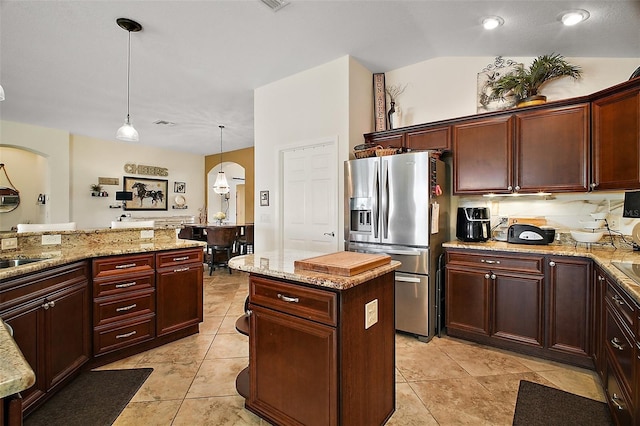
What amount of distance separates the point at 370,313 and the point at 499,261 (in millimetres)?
1715

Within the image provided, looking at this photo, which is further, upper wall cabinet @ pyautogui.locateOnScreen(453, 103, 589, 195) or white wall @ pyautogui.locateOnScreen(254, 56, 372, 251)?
white wall @ pyautogui.locateOnScreen(254, 56, 372, 251)

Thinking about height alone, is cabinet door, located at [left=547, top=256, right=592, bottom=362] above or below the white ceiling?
below

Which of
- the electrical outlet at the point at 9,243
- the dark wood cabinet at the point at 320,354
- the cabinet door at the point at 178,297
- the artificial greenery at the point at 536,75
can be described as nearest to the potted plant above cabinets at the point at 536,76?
the artificial greenery at the point at 536,75

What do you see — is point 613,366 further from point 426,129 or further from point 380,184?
point 426,129

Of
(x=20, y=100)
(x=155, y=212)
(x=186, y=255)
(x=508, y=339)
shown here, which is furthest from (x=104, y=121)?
(x=508, y=339)

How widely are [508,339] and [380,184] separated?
1.76m

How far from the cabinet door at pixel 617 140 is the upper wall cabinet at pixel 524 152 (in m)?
0.08

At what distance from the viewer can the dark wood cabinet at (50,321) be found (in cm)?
183

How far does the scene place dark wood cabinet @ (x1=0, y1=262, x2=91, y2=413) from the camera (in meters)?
1.83

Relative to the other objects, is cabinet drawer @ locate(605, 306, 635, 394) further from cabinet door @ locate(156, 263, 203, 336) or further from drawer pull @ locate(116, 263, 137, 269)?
drawer pull @ locate(116, 263, 137, 269)

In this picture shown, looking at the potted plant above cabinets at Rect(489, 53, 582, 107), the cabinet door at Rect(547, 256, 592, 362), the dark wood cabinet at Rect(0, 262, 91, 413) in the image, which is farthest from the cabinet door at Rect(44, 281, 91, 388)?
the potted plant above cabinets at Rect(489, 53, 582, 107)

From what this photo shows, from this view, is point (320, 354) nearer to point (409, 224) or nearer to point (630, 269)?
point (409, 224)

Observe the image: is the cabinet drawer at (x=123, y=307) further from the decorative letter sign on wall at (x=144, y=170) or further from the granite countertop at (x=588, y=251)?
the decorative letter sign on wall at (x=144, y=170)

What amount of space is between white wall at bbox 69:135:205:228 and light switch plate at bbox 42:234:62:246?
535 cm
